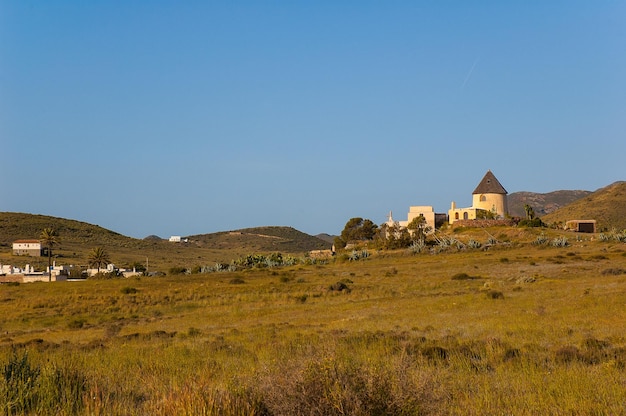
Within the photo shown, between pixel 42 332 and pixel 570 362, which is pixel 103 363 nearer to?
pixel 570 362

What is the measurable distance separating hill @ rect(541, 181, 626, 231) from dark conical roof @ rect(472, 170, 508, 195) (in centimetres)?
2072

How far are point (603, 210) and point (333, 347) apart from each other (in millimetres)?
107423

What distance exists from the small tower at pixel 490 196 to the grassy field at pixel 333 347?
37590mm

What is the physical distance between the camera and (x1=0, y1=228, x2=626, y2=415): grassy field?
21.1ft

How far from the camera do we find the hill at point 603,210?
324 ft

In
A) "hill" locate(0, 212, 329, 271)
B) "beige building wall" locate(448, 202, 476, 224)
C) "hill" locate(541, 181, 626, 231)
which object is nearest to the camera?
"beige building wall" locate(448, 202, 476, 224)

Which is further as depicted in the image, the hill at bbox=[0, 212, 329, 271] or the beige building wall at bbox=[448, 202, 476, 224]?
the hill at bbox=[0, 212, 329, 271]

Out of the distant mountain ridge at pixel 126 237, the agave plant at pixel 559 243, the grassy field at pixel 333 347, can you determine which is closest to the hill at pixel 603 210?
the agave plant at pixel 559 243

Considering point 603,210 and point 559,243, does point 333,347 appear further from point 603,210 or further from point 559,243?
point 603,210

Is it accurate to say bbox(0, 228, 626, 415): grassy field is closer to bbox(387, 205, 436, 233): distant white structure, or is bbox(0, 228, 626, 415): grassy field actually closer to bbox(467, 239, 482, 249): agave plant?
bbox(467, 239, 482, 249): agave plant

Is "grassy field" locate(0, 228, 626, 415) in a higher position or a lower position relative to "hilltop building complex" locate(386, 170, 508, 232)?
lower

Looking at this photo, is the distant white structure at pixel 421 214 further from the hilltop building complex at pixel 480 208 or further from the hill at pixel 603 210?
the hill at pixel 603 210

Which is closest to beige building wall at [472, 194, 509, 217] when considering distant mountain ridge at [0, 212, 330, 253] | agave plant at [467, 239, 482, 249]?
agave plant at [467, 239, 482, 249]

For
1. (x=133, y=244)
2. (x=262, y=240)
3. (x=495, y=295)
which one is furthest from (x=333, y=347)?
(x=262, y=240)
